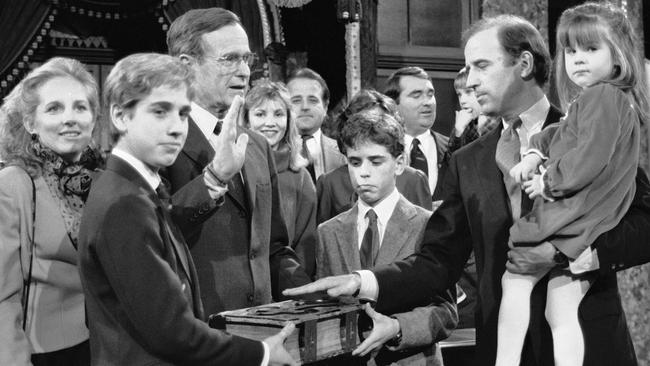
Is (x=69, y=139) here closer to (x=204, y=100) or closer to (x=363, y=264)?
(x=204, y=100)

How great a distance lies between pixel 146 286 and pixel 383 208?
133 centimetres

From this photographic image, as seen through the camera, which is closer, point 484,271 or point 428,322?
point 484,271

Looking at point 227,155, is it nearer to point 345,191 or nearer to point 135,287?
point 135,287

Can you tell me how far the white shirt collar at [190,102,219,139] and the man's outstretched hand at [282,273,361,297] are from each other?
0.58m

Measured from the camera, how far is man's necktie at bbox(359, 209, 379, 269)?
3113 mm

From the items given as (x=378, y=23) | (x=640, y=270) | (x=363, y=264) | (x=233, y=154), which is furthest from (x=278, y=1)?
(x=233, y=154)

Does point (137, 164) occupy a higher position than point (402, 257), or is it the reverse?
point (137, 164)

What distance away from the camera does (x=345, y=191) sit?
14.4 feet

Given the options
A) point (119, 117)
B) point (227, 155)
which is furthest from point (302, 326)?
point (119, 117)

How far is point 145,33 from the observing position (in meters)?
7.09

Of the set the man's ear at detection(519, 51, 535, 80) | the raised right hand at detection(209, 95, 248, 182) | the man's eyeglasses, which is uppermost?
the man's eyeglasses

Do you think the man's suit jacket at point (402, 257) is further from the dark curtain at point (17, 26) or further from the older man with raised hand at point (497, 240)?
the dark curtain at point (17, 26)

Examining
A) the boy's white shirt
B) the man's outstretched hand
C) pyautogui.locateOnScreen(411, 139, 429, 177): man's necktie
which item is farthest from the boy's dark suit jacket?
pyautogui.locateOnScreen(411, 139, 429, 177): man's necktie

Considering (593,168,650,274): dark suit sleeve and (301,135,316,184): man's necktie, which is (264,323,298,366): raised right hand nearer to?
(593,168,650,274): dark suit sleeve
